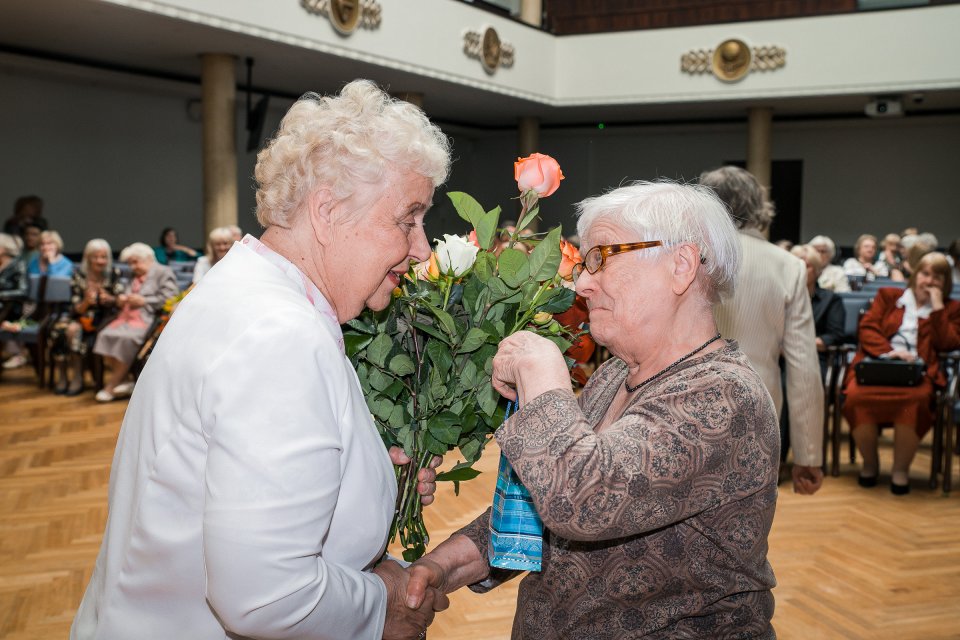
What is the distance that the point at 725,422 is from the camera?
135 centimetres

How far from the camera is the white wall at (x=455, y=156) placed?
1227 cm

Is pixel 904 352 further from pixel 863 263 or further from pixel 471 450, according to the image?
pixel 863 263

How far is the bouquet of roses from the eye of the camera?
1.44 m

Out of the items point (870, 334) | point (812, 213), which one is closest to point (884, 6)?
point (812, 213)

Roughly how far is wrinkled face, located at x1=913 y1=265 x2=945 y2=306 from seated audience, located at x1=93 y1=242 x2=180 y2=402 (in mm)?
5832

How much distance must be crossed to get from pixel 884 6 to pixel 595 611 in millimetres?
13137

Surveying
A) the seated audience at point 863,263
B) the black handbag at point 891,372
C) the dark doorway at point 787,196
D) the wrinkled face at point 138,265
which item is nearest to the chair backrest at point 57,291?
the wrinkled face at point 138,265

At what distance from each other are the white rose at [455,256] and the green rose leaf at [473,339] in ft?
0.33

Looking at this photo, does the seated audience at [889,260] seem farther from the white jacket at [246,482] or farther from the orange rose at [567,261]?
the white jacket at [246,482]

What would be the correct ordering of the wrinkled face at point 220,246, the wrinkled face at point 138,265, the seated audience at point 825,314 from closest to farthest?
the seated audience at point 825,314 → the wrinkled face at point 220,246 → the wrinkled face at point 138,265

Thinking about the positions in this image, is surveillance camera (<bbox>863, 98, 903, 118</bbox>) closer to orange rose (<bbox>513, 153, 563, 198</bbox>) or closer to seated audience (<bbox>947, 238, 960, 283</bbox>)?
seated audience (<bbox>947, 238, 960, 283</bbox>)

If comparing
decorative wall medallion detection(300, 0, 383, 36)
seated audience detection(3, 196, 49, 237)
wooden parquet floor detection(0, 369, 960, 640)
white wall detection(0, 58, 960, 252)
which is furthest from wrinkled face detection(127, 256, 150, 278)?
white wall detection(0, 58, 960, 252)

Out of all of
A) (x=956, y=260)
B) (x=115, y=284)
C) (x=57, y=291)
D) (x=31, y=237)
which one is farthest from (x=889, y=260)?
(x=31, y=237)

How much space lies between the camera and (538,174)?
1517 mm
